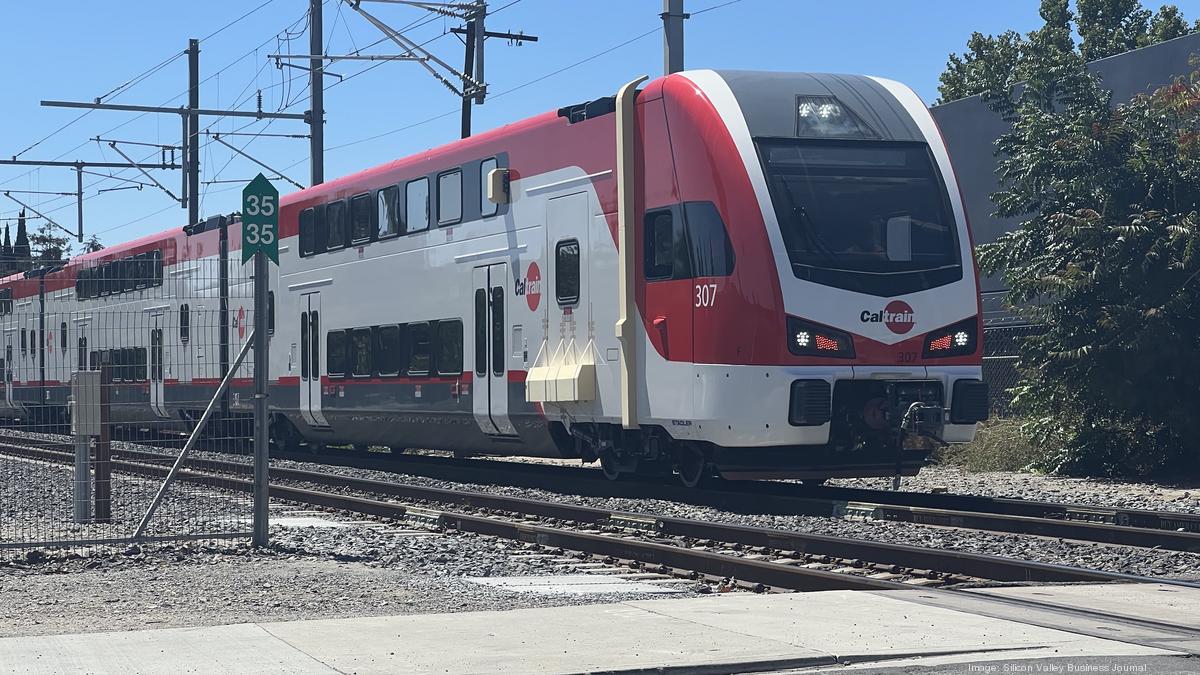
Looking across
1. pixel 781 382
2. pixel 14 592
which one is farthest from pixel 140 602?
pixel 781 382

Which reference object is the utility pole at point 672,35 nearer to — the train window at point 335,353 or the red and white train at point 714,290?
the red and white train at point 714,290

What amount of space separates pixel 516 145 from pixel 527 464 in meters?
6.47

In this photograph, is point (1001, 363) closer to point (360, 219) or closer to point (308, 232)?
point (360, 219)

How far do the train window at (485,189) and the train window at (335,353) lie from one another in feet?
15.1

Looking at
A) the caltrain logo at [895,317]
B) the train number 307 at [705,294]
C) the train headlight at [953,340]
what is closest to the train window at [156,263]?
the train number 307 at [705,294]

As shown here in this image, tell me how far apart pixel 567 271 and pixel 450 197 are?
125 inches

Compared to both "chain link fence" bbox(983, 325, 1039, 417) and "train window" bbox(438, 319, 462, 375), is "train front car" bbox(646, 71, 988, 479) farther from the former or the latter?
"chain link fence" bbox(983, 325, 1039, 417)

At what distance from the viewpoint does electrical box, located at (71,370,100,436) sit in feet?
45.4

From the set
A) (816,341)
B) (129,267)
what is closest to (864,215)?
(816,341)

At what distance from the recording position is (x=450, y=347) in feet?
64.2

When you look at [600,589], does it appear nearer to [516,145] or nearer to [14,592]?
[14,592]

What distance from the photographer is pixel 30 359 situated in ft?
107

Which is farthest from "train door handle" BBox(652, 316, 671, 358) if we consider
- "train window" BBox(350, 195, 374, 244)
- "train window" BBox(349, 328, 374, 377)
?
"train window" BBox(350, 195, 374, 244)

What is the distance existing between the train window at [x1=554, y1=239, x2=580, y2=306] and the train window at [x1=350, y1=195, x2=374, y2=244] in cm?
533
